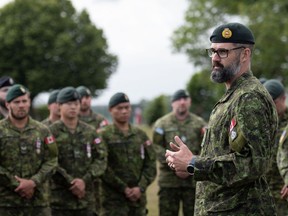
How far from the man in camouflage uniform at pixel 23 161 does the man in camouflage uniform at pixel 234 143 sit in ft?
9.96

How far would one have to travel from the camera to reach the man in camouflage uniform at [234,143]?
4.12 meters

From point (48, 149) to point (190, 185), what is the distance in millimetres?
2809

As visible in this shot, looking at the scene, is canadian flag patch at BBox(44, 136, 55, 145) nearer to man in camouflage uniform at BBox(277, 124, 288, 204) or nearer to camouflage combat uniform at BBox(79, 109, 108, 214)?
camouflage combat uniform at BBox(79, 109, 108, 214)

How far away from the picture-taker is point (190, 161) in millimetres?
4242

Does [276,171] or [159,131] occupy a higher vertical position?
[159,131]

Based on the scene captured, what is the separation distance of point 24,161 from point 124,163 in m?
1.55

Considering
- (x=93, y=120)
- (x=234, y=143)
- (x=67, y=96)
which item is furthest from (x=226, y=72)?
(x=93, y=120)

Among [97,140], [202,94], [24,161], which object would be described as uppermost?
[202,94]

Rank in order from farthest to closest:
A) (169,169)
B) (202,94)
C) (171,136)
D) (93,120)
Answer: (202,94) → (93,120) → (171,136) → (169,169)

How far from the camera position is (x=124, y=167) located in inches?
324

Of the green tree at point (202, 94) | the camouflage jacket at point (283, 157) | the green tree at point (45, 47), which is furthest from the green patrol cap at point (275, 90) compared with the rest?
the green tree at point (45, 47)

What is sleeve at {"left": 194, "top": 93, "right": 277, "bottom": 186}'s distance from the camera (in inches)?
161

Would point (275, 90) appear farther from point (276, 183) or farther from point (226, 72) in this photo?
point (226, 72)

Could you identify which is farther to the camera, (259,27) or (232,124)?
(259,27)
